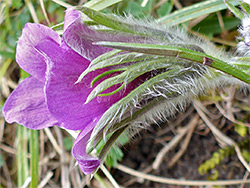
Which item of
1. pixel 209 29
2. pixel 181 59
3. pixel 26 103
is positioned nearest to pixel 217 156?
pixel 209 29

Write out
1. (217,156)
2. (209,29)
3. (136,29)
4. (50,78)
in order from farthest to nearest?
(209,29) < (217,156) < (136,29) < (50,78)

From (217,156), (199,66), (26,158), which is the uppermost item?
(199,66)

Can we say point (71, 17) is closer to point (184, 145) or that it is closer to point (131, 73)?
point (131, 73)

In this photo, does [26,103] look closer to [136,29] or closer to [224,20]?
[136,29]

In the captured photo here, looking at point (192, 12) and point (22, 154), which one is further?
point (22, 154)

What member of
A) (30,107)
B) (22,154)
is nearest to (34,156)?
(22,154)

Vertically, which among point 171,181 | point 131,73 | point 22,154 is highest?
point 131,73

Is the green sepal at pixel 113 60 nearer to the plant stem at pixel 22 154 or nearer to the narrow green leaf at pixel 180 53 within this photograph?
the narrow green leaf at pixel 180 53
